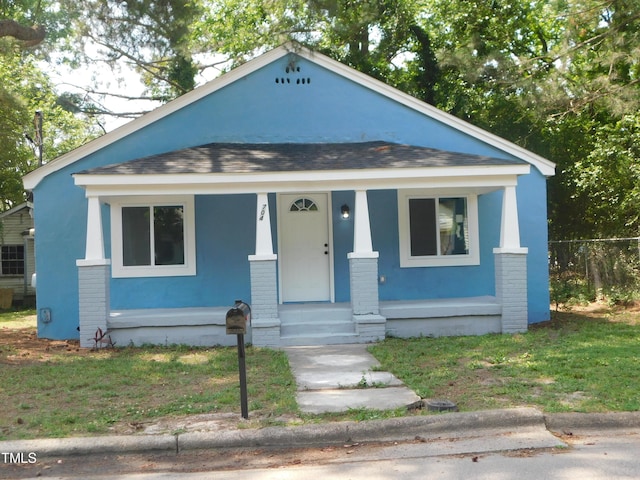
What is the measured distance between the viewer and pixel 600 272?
1614cm

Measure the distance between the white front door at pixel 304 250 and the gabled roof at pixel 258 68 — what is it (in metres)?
2.38

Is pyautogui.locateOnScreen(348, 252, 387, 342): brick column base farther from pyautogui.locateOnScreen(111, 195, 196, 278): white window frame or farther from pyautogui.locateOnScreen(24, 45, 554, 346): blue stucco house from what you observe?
pyautogui.locateOnScreen(111, 195, 196, 278): white window frame

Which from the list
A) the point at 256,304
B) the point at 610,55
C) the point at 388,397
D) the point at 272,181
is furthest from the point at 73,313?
the point at 610,55

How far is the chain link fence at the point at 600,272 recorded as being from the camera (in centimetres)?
1537

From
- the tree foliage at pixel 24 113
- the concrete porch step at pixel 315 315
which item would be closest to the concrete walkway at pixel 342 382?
the concrete porch step at pixel 315 315

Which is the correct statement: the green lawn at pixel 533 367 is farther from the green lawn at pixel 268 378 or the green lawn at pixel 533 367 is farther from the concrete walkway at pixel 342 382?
the concrete walkway at pixel 342 382

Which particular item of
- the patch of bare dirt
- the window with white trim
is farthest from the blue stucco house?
the window with white trim

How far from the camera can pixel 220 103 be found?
13.3 m

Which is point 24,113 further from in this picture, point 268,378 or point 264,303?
point 268,378

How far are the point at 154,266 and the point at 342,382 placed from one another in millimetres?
5814

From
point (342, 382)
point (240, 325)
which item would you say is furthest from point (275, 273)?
point (240, 325)

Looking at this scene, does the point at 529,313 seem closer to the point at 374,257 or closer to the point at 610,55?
the point at 374,257

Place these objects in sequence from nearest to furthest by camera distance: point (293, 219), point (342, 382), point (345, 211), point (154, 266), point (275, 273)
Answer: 1. point (342, 382)
2. point (275, 273)
3. point (154, 266)
4. point (345, 211)
5. point (293, 219)

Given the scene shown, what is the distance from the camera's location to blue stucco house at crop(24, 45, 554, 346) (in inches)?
449
